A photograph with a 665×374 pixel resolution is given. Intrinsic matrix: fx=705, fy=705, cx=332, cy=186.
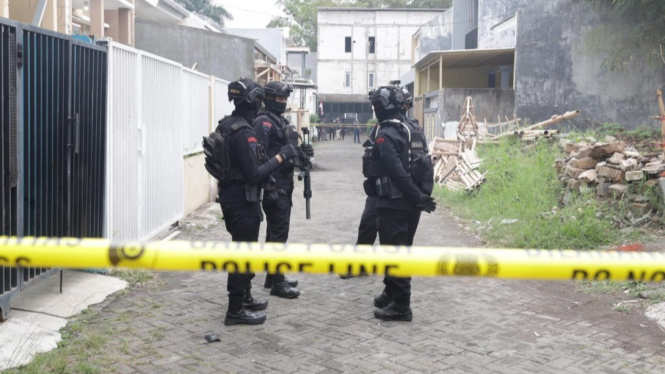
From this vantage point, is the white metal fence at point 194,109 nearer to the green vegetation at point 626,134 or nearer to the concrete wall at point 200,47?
the green vegetation at point 626,134

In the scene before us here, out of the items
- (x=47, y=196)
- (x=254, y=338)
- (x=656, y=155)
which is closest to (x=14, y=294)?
(x=47, y=196)

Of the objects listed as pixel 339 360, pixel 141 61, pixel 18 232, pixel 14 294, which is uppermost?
pixel 141 61

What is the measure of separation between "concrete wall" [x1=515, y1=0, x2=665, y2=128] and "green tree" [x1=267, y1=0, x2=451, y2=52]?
43.8 metres

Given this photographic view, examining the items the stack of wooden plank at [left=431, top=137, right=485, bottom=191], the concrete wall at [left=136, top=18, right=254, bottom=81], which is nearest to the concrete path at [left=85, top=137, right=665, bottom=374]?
the stack of wooden plank at [left=431, top=137, right=485, bottom=191]

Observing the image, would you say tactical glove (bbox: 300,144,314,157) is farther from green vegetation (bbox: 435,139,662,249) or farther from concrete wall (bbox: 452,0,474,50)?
concrete wall (bbox: 452,0,474,50)

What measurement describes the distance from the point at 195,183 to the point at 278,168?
5.25 metres

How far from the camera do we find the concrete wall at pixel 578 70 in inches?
734

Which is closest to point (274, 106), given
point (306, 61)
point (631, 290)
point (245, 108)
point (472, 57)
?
point (245, 108)

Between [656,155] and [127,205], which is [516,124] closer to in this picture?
[656,155]

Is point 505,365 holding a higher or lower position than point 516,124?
lower

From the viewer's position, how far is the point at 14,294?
5.21 m

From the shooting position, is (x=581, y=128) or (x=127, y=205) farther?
(x=581, y=128)

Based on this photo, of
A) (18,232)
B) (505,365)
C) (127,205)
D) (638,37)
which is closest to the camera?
(505,365)

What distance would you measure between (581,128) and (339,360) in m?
15.9
